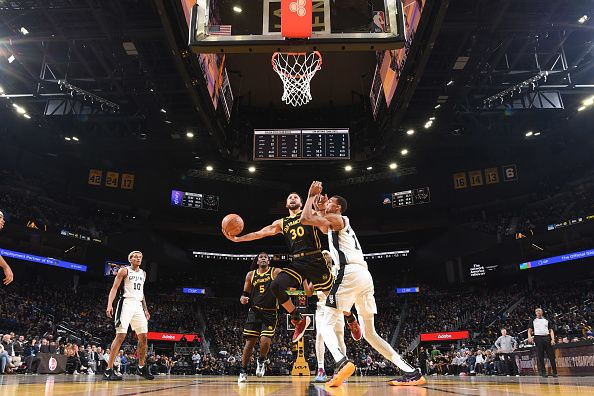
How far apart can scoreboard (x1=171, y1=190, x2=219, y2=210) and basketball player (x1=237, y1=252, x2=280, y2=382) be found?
20.1m

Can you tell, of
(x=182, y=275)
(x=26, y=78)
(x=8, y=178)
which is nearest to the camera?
(x=26, y=78)

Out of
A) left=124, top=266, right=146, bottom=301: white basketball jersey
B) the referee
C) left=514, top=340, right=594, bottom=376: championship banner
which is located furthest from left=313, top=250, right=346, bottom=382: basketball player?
left=514, top=340, right=594, bottom=376: championship banner

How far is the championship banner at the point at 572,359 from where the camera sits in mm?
10594

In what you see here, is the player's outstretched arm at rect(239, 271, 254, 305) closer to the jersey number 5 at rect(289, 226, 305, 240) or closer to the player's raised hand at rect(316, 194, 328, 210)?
the jersey number 5 at rect(289, 226, 305, 240)

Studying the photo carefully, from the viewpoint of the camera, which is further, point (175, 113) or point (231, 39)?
point (175, 113)

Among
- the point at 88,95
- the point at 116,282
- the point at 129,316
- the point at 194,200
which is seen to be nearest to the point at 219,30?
the point at 116,282

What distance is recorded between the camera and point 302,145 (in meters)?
16.9

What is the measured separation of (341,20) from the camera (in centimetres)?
699

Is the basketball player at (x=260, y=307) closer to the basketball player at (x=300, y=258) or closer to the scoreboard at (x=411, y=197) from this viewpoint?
the basketball player at (x=300, y=258)

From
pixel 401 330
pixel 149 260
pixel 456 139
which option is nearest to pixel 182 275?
pixel 149 260

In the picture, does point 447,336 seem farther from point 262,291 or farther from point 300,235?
point 300,235

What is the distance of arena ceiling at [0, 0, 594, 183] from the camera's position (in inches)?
477

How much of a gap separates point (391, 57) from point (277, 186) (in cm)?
1585

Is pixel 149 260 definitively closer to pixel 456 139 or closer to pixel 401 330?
pixel 401 330
